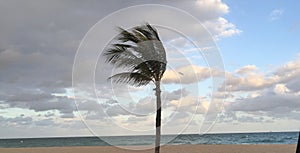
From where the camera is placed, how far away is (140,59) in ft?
43.8

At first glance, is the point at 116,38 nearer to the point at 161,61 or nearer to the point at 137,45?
the point at 137,45

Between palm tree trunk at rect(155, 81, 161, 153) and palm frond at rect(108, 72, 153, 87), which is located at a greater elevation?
palm frond at rect(108, 72, 153, 87)

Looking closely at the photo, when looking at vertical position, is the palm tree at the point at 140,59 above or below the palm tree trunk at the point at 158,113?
above

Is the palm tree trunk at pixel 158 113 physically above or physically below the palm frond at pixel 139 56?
below

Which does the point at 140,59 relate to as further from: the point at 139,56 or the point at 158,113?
the point at 158,113

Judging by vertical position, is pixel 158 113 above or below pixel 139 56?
below

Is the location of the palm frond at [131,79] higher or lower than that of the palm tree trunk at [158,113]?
higher

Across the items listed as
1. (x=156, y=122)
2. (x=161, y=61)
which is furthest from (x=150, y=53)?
(x=156, y=122)

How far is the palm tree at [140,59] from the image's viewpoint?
520 inches

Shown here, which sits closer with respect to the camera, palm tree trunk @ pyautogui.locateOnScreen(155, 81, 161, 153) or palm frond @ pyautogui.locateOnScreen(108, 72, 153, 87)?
palm tree trunk @ pyautogui.locateOnScreen(155, 81, 161, 153)

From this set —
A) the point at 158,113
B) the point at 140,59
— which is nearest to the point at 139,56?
the point at 140,59

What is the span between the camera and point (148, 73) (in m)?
13.2

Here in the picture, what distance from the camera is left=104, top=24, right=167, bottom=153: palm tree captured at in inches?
520

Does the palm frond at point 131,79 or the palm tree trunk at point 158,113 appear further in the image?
the palm frond at point 131,79
